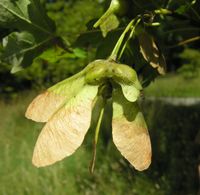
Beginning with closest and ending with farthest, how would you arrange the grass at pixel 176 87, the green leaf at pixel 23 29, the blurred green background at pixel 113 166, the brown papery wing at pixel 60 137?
the brown papery wing at pixel 60 137 < the green leaf at pixel 23 29 < the blurred green background at pixel 113 166 < the grass at pixel 176 87

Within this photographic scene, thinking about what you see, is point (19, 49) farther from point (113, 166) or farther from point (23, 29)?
point (113, 166)

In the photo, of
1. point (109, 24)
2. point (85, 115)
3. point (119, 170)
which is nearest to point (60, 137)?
point (85, 115)

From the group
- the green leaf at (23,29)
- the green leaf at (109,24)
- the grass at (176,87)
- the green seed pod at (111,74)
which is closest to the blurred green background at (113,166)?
the green leaf at (23,29)

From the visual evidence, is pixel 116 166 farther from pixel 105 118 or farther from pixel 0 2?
pixel 0 2

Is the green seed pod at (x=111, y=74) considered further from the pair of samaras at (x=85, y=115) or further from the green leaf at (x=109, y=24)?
the green leaf at (x=109, y=24)

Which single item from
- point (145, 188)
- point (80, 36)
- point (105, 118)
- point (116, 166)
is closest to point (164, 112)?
point (105, 118)
